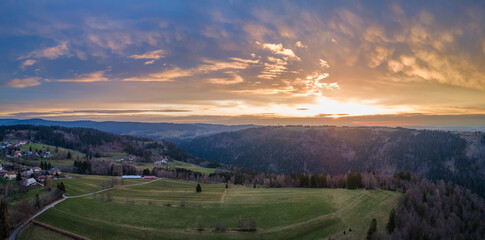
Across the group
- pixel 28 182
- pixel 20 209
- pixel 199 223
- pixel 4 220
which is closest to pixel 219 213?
pixel 199 223

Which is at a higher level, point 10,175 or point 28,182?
point 10,175

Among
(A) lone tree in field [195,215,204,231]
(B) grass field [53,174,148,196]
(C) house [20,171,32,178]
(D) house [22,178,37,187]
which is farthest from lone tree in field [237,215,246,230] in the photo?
(C) house [20,171,32,178]

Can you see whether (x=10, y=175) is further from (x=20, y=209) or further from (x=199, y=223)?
(x=199, y=223)

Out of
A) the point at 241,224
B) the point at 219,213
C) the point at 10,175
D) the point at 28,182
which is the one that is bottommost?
the point at 219,213

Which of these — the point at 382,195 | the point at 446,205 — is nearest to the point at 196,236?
the point at 382,195

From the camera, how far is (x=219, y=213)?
3054 inches

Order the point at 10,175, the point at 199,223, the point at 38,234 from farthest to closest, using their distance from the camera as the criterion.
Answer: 1. the point at 10,175
2. the point at 199,223
3. the point at 38,234

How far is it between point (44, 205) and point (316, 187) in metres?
104

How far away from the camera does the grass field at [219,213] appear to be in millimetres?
65438

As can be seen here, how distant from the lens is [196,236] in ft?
209

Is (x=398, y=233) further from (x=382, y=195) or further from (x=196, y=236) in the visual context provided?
(x=196, y=236)

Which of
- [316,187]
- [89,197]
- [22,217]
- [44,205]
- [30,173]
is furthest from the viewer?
[316,187]

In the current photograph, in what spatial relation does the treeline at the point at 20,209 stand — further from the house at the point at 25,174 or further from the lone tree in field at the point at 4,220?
the house at the point at 25,174

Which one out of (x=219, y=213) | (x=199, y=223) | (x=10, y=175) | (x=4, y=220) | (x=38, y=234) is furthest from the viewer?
(x=10, y=175)
